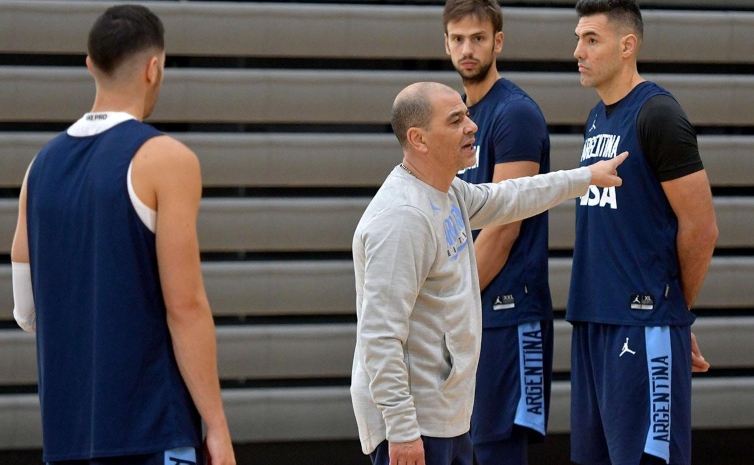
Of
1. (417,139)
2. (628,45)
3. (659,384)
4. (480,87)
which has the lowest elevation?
(659,384)

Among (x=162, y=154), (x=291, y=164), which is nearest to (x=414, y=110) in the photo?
(x=162, y=154)

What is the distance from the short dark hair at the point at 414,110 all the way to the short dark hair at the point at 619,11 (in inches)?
34.1

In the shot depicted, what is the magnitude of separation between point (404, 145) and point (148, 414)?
1.01 metres

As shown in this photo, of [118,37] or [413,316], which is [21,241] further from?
[413,316]

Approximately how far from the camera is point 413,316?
8.25 ft

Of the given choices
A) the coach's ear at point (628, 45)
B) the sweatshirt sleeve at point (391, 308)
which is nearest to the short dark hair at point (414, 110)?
the sweatshirt sleeve at point (391, 308)

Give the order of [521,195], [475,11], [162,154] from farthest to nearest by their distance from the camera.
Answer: [475,11] < [521,195] < [162,154]

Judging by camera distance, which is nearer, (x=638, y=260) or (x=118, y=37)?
(x=118, y=37)

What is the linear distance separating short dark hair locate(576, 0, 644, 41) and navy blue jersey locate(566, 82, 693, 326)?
0.71 feet

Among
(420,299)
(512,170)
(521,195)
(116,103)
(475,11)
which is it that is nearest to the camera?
(116,103)

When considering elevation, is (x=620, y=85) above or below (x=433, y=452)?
above

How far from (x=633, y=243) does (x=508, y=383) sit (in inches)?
26.1

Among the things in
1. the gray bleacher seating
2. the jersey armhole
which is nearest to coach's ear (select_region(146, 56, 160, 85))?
the jersey armhole

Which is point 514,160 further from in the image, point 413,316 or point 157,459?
A: point 157,459
